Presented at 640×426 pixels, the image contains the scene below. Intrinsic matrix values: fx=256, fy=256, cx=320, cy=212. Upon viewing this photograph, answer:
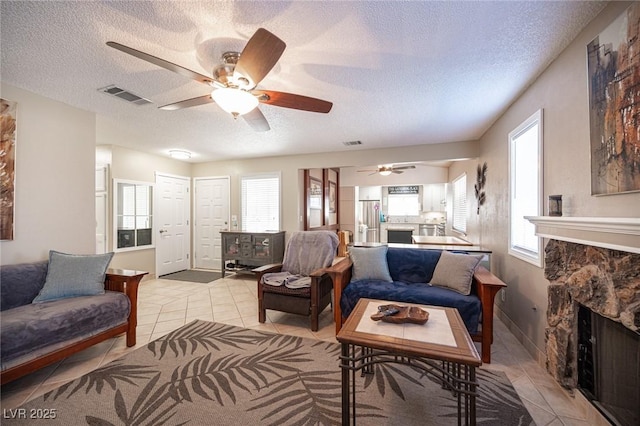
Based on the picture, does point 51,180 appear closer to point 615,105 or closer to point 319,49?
point 319,49

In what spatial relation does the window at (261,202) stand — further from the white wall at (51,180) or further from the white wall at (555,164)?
the white wall at (555,164)

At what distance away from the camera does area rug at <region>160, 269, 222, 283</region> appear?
5191 millimetres

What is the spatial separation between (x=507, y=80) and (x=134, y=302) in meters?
4.18

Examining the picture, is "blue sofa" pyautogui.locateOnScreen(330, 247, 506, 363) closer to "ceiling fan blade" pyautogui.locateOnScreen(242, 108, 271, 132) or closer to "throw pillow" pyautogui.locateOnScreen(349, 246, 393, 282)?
"throw pillow" pyautogui.locateOnScreen(349, 246, 393, 282)

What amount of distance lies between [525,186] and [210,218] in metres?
5.88

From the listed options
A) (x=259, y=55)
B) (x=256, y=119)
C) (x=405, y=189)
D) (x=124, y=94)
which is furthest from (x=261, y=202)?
(x=405, y=189)

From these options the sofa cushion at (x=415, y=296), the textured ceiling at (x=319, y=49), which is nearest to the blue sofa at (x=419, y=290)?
the sofa cushion at (x=415, y=296)

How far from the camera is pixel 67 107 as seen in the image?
2.85 m

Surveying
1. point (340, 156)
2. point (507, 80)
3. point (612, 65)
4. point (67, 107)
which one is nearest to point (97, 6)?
point (67, 107)

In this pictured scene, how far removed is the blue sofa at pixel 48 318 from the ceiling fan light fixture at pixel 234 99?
198 cm

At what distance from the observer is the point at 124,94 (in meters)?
2.61

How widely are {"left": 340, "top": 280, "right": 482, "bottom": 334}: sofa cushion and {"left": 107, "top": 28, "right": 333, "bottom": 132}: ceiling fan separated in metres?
1.86

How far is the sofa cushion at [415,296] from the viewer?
7.59ft

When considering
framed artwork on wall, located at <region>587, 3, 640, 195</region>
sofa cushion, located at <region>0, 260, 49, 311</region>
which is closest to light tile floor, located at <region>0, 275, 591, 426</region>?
sofa cushion, located at <region>0, 260, 49, 311</region>
